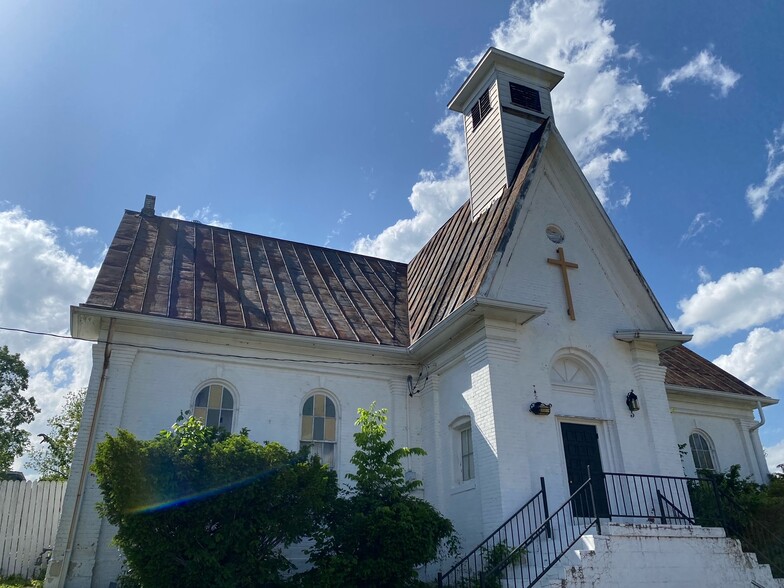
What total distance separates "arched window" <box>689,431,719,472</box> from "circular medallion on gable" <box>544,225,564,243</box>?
7.57 m

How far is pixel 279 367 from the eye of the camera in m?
12.9

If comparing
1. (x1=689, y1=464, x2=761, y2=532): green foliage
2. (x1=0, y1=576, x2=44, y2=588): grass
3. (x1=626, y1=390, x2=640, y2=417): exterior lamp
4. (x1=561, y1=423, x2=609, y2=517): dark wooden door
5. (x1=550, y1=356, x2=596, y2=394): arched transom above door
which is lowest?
(x1=0, y1=576, x2=44, y2=588): grass

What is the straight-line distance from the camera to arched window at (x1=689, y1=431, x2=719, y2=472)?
16547mm

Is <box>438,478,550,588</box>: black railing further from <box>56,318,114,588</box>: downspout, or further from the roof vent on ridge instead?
the roof vent on ridge

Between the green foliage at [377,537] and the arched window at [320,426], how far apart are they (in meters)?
3.52

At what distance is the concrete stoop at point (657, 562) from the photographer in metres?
8.48

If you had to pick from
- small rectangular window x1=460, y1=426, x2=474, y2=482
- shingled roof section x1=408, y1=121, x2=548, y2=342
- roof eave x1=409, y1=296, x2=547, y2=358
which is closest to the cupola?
shingled roof section x1=408, y1=121, x2=548, y2=342

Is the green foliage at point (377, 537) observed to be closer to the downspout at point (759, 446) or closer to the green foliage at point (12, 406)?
the downspout at point (759, 446)

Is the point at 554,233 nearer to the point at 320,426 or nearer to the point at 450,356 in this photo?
the point at 450,356

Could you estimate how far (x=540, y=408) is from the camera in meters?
11.2

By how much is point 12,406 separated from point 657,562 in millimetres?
31696

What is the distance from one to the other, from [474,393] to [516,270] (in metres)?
2.78

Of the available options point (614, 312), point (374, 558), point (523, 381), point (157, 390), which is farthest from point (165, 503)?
point (614, 312)

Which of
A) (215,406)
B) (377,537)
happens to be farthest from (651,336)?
(215,406)
